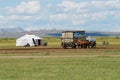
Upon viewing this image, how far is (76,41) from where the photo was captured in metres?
86.6

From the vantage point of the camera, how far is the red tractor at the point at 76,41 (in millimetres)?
85688

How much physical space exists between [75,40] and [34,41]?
27496 millimetres

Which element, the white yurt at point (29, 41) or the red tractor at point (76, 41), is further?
the white yurt at point (29, 41)

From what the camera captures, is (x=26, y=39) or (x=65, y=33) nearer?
(x=65, y=33)

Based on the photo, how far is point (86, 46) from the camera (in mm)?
86812

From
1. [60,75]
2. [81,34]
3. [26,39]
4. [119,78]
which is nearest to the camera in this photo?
[119,78]

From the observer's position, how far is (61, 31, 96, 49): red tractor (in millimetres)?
85688

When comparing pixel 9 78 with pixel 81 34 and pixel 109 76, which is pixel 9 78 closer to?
pixel 109 76

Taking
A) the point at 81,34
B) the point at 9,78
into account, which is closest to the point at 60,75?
the point at 9,78

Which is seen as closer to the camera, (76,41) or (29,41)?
(76,41)

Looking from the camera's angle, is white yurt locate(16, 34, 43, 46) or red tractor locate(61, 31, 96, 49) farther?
white yurt locate(16, 34, 43, 46)

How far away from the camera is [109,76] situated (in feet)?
81.3

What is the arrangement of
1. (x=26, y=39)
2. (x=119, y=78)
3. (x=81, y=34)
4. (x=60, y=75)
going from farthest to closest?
(x=26, y=39), (x=81, y=34), (x=60, y=75), (x=119, y=78)

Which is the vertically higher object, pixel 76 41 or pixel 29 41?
pixel 29 41
